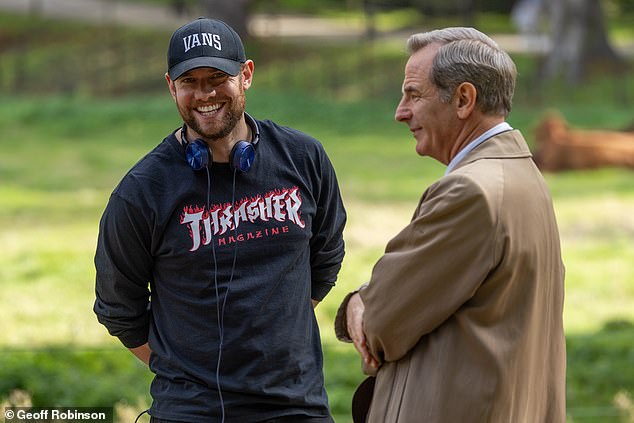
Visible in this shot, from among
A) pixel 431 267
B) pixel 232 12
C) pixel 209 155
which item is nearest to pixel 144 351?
pixel 209 155

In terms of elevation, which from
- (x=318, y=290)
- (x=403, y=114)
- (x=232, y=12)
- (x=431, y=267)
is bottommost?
(x=318, y=290)

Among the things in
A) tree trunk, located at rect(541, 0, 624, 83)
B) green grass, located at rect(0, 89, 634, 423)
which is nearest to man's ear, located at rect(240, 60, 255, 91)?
green grass, located at rect(0, 89, 634, 423)

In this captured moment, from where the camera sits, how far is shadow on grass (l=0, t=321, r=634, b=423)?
20.2 feet

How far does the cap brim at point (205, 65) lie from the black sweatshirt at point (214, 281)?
194mm

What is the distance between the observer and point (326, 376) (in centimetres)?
739

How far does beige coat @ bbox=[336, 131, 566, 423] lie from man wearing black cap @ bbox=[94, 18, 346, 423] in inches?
13.7

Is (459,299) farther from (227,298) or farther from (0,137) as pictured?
(0,137)

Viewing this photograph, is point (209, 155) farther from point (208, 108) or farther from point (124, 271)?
point (124, 271)

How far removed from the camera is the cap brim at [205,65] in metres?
3.22

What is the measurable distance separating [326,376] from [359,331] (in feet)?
14.2

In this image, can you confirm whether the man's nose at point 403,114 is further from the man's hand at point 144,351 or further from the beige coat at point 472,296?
the man's hand at point 144,351

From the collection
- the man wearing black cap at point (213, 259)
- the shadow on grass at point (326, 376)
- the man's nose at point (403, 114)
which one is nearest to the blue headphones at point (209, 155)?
the man wearing black cap at point (213, 259)

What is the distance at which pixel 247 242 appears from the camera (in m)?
3.28

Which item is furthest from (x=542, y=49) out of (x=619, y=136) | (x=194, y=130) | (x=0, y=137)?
(x=194, y=130)
